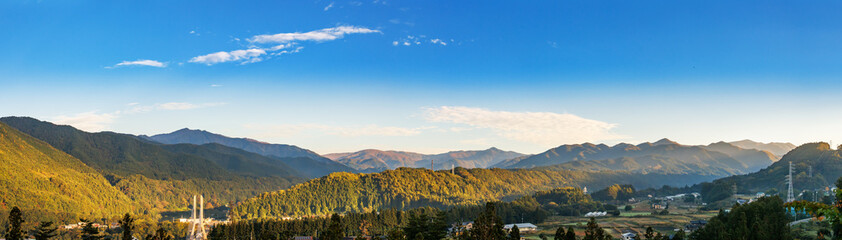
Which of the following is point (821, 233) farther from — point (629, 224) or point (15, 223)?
point (629, 224)

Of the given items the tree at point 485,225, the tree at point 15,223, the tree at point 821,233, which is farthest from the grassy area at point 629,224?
the tree at point 15,223

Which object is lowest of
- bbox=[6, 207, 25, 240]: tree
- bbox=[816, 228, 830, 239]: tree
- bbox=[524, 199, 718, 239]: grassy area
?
bbox=[524, 199, 718, 239]: grassy area

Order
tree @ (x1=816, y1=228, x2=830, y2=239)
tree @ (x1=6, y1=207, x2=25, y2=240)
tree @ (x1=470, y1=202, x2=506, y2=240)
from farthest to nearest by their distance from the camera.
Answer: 1. tree @ (x1=470, y1=202, x2=506, y2=240)
2. tree @ (x1=6, y1=207, x2=25, y2=240)
3. tree @ (x1=816, y1=228, x2=830, y2=239)

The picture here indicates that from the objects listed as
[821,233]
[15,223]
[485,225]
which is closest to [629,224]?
[485,225]

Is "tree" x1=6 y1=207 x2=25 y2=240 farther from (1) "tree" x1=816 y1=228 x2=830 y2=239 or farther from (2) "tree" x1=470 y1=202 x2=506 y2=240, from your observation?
(1) "tree" x1=816 y1=228 x2=830 y2=239

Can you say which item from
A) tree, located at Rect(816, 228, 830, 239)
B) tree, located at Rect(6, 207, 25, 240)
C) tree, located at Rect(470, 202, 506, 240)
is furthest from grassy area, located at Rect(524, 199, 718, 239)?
tree, located at Rect(6, 207, 25, 240)

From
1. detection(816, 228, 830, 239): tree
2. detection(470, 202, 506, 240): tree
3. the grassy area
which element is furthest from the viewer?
the grassy area

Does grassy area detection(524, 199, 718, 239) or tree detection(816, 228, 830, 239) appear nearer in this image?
tree detection(816, 228, 830, 239)

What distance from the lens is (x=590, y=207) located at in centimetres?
17888

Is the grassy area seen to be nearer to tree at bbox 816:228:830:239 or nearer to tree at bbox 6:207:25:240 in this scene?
tree at bbox 816:228:830:239

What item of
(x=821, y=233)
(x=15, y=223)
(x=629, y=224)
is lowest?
(x=629, y=224)

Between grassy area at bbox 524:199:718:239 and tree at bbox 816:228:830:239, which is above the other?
tree at bbox 816:228:830:239

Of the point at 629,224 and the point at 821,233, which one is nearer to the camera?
the point at 821,233

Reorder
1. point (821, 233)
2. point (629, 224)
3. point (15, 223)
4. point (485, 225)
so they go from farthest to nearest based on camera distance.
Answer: point (629, 224) < point (485, 225) < point (15, 223) < point (821, 233)
